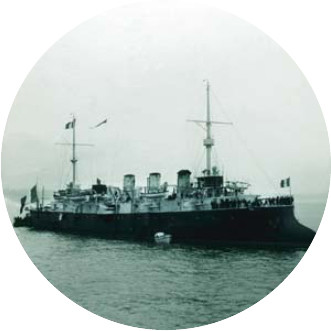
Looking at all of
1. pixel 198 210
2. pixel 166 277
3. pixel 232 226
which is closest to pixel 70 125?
pixel 198 210

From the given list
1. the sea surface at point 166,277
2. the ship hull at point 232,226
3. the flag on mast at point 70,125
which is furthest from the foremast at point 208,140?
the flag on mast at point 70,125

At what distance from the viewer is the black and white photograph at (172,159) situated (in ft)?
31.6

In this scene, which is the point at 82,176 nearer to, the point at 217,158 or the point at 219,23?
the point at 217,158

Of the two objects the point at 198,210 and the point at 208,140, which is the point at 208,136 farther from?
the point at 198,210

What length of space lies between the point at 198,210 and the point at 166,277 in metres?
0.87

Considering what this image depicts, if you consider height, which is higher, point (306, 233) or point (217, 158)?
point (217, 158)

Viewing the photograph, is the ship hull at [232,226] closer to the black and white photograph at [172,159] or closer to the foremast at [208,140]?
the black and white photograph at [172,159]

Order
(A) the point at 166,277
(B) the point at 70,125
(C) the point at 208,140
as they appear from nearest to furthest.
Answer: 1. (A) the point at 166,277
2. (C) the point at 208,140
3. (B) the point at 70,125

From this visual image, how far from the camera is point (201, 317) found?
944 cm

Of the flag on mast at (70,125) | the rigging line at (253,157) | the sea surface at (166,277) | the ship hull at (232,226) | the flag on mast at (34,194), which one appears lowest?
the sea surface at (166,277)

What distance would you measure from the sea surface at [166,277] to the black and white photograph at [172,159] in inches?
0.6

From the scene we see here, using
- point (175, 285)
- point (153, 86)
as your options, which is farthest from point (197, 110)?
point (175, 285)

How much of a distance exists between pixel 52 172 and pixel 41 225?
2.34 feet

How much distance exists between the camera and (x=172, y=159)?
31.8 ft
